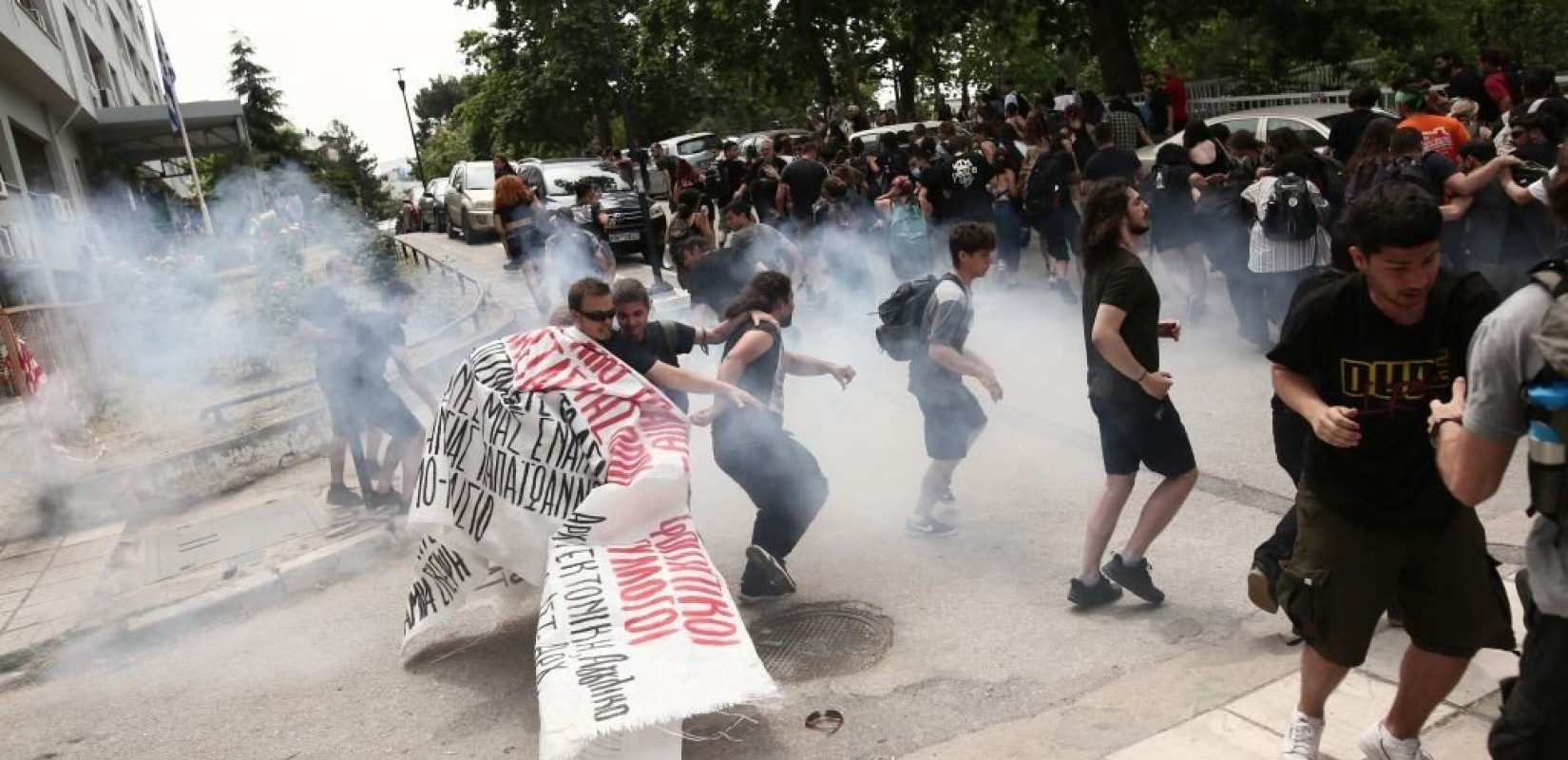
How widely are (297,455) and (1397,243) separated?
850cm

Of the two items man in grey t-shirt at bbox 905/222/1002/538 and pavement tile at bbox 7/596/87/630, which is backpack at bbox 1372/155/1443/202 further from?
pavement tile at bbox 7/596/87/630

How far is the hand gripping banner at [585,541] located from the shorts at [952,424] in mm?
1394

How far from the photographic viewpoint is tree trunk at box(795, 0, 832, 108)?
31.1 meters

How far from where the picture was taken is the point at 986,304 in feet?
37.5

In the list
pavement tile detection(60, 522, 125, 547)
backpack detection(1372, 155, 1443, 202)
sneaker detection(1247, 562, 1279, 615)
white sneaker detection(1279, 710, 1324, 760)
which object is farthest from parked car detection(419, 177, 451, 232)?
white sneaker detection(1279, 710, 1324, 760)

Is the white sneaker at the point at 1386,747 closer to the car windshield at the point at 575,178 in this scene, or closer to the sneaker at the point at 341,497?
the sneaker at the point at 341,497

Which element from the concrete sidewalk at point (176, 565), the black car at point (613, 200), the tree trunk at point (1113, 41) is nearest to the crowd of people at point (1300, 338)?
the concrete sidewalk at point (176, 565)

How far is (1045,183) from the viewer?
10.7m

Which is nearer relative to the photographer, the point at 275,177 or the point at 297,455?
the point at 297,455

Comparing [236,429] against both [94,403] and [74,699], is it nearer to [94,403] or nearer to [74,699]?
[94,403]

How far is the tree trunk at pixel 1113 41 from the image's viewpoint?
21.8m

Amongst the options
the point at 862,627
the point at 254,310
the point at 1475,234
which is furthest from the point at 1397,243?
the point at 254,310

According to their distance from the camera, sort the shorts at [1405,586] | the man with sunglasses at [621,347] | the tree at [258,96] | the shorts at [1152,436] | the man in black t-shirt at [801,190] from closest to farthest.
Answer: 1. the shorts at [1405,586]
2. the shorts at [1152,436]
3. the man with sunglasses at [621,347]
4. the man in black t-shirt at [801,190]
5. the tree at [258,96]

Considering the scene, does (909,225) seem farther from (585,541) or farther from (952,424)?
(585,541)
